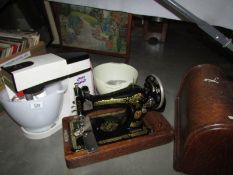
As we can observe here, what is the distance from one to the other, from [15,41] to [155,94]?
1.03 m

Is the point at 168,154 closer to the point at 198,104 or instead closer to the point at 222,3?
the point at 198,104

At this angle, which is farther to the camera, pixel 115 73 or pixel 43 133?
pixel 115 73

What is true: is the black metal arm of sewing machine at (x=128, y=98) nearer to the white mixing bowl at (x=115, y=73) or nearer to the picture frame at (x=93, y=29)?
the white mixing bowl at (x=115, y=73)

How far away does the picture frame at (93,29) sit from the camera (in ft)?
5.28

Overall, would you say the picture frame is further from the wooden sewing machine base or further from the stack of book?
the wooden sewing machine base

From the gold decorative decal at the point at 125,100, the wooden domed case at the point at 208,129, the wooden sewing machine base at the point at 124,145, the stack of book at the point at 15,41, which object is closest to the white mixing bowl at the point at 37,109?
the wooden sewing machine base at the point at 124,145

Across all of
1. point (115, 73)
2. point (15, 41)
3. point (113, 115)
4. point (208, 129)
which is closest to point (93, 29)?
point (115, 73)

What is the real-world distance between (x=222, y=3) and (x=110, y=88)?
2.62 feet

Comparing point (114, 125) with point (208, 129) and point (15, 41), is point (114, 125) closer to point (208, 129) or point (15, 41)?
point (208, 129)

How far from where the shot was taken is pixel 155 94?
0.98m

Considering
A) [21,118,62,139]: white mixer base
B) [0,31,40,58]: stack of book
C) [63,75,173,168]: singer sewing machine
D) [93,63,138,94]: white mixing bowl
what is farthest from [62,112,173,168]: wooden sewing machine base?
[0,31,40,58]: stack of book

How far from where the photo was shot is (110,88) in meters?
1.28

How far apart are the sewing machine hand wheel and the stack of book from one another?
0.91m

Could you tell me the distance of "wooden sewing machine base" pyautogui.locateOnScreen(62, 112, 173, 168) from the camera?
1005 mm
